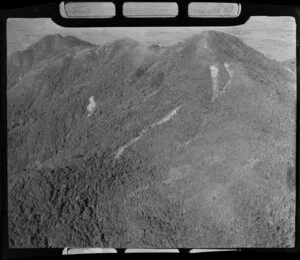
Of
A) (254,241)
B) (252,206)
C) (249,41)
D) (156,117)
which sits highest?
(249,41)

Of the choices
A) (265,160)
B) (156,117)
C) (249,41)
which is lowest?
(265,160)

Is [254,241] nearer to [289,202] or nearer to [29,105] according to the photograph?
[289,202]

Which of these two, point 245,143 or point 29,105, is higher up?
point 29,105

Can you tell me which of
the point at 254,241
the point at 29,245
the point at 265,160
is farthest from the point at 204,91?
the point at 29,245

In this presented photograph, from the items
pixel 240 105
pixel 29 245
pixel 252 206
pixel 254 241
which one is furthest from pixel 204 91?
pixel 29 245

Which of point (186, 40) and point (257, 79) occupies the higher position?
point (186, 40)

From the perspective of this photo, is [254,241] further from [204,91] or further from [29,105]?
[29,105]
